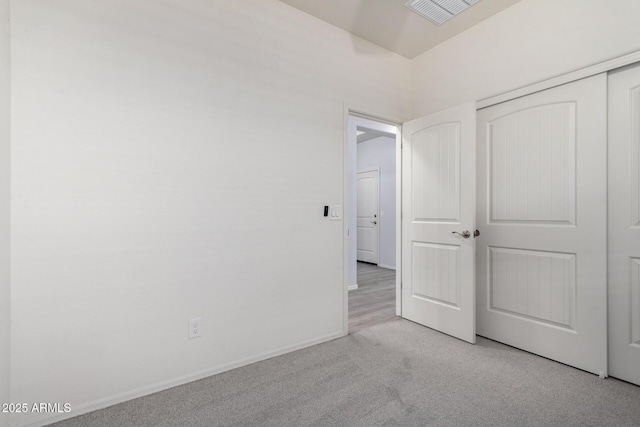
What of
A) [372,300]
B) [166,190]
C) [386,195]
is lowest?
[372,300]

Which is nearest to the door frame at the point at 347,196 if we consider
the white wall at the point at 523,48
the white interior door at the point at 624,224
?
the white wall at the point at 523,48

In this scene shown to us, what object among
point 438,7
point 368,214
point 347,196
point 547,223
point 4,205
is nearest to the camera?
point 4,205

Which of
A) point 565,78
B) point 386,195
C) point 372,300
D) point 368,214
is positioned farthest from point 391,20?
point 368,214

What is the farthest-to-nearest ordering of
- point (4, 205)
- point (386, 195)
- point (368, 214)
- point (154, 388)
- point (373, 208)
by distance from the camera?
point (368, 214)
point (373, 208)
point (386, 195)
point (154, 388)
point (4, 205)

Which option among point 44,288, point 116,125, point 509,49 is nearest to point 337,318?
point 44,288

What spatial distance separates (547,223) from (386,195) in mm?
3994

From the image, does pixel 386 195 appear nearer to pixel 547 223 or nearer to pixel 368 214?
pixel 368 214

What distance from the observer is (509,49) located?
233 centimetres

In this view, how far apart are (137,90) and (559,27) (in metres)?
2.90

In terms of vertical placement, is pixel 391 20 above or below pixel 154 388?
above

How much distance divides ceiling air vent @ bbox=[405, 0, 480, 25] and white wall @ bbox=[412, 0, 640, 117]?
0.33 metres

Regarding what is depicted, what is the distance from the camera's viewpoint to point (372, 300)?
12.0ft

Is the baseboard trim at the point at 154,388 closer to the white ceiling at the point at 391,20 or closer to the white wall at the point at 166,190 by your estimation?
the white wall at the point at 166,190

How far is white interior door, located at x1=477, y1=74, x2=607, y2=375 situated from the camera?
1927 millimetres
